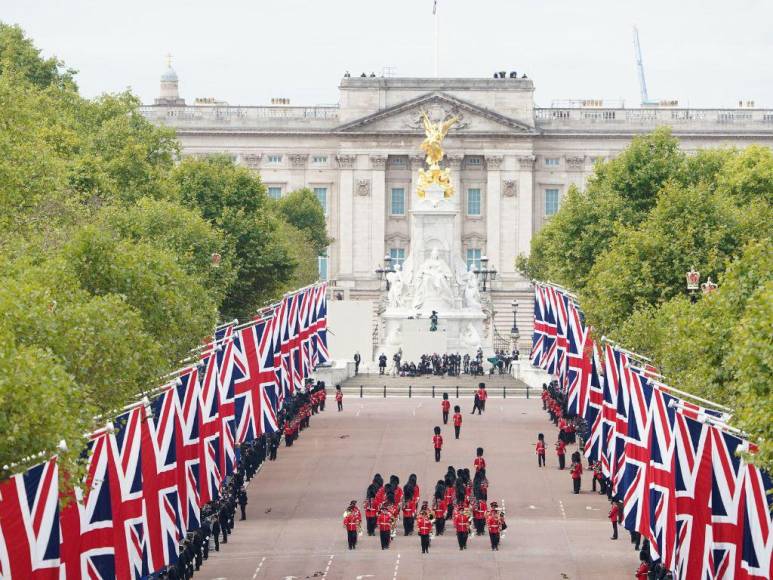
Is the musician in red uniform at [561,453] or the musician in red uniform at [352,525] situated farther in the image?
the musician in red uniform at [561,453]

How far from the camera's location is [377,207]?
528 feet

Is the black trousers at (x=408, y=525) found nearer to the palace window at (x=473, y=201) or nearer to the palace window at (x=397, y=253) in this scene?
the palace window at (x=397, y=253)

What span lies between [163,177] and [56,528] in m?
55.0

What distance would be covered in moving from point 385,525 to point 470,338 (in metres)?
59.2

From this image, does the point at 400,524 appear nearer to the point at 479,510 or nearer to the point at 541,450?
the point at 479,510

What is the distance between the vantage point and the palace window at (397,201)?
162 meters

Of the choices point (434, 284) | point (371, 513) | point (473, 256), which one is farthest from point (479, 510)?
point (473, 256)

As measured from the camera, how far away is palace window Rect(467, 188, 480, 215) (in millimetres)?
161625

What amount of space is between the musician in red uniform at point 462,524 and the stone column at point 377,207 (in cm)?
10860

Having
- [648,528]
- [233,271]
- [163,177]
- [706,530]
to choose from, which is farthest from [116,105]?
[706,530]

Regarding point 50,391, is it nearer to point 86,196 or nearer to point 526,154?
point 86,196

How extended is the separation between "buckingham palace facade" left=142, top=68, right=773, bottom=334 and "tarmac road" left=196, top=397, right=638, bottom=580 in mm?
76022

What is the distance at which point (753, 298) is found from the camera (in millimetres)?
37031

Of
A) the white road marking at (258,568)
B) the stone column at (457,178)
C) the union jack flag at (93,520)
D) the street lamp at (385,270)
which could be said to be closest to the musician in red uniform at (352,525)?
the white road marking at (258,568)
